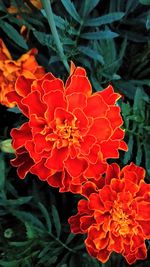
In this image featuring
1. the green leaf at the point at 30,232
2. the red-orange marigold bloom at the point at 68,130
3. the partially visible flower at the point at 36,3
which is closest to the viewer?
the red-orange marigold bloom at the point at 68,130

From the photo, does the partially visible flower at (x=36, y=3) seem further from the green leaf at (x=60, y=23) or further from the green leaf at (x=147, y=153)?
the green leaf at (x=147, y=153)

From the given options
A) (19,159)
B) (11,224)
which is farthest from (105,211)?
(11,224)

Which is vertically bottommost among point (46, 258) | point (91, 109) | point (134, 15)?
point (46, 258)

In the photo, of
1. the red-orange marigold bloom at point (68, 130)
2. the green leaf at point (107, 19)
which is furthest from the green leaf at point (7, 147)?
the green leaf at point (107, 19)

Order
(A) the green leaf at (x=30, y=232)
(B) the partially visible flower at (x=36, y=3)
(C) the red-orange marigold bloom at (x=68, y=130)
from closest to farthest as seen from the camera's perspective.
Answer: (C) the red-orange marigold bloom at (x=68, y=130) < (A) the green leaf at (x=30, y=232) < (B) the partially visible flower at (x=36, y=3)

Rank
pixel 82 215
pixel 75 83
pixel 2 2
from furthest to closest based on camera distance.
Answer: pixel 2 2
pixel 82 215
pixel 75 83

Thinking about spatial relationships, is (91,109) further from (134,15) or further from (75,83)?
(134,15)

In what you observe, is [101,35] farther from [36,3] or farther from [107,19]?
[36,3]
